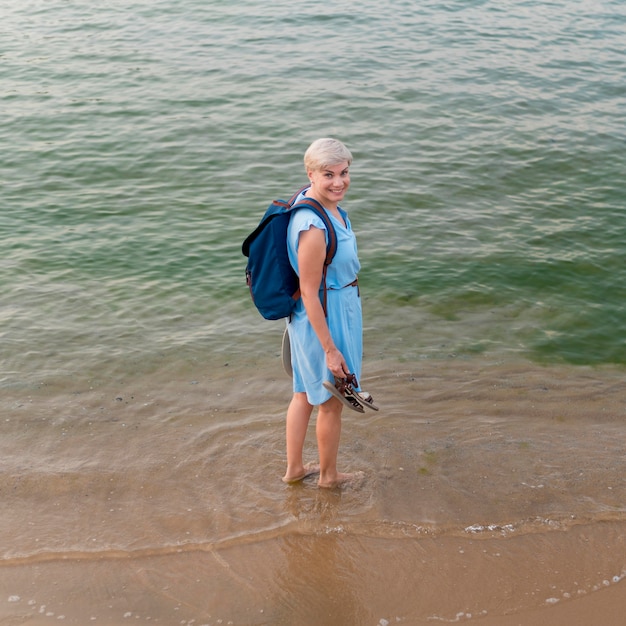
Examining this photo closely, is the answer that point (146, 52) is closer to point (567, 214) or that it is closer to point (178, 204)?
point (178, 204)

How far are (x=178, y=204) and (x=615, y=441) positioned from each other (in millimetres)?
5498

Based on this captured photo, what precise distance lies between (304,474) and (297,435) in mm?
Answer: 335

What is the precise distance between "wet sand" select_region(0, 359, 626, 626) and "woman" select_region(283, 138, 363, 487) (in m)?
0.45

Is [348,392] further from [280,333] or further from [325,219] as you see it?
[280,333]

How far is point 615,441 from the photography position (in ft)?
16.9

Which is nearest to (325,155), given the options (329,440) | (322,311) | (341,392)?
(322,311)

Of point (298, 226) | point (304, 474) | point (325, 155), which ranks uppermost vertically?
point (325, 155)

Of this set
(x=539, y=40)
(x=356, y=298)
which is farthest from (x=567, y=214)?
(x=539, y=40)

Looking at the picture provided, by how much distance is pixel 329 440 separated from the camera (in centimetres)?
434

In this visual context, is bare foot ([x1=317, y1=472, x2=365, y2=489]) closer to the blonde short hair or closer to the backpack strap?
the backpack strap

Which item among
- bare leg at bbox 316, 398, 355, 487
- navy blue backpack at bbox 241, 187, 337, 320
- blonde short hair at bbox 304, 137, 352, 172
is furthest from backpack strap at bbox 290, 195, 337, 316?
bare leg at bbox 316, 398, 355, 487

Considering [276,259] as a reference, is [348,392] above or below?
below

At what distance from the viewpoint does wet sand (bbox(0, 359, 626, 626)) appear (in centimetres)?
372

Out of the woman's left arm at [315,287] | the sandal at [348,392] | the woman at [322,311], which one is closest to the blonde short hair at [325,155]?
the woman at [322,311]
